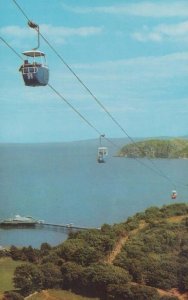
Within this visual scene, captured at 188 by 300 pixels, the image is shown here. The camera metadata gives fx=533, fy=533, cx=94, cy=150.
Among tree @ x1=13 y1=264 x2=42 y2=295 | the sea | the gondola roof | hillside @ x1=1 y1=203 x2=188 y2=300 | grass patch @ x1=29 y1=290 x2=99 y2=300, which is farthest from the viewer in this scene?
the sea

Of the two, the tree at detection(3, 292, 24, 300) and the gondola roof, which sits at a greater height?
the gondola roof

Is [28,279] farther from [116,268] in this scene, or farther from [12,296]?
[116,268]

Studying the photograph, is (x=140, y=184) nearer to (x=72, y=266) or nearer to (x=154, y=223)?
(x=154, y=223)

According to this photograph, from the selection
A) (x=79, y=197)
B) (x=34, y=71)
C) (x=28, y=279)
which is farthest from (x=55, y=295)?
(x=79, y=197)

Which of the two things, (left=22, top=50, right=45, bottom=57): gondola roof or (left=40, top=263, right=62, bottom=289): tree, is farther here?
(left=40, top=263, right=62, bottom=289): tree

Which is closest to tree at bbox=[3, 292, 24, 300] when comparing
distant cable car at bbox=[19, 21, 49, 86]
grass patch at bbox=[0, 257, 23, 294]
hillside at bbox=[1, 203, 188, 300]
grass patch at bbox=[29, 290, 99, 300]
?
grass patch at bbox=[29, 290, 99, 300]

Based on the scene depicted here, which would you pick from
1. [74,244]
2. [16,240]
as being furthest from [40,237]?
[74,244]

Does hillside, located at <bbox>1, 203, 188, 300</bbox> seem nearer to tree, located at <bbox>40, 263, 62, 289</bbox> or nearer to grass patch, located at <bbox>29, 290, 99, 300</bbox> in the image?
tree, located at <bbox>40, 263, 62, 289</bbox>

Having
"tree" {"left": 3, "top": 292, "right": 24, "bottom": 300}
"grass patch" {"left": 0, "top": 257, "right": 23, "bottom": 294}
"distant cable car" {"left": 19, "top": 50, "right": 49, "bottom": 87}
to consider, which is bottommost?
"grass patch" {"left": 0, "top": 257, "right": 23, "bottom": 294}

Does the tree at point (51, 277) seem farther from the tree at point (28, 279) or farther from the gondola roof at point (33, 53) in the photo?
the gondola roof at point (33, 53)
